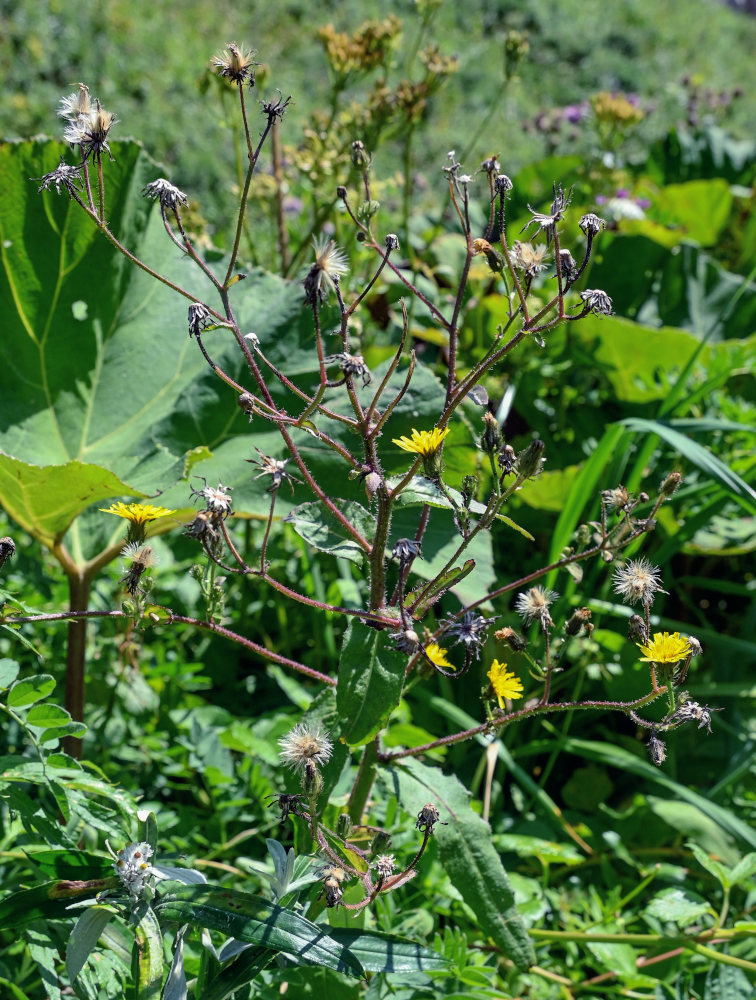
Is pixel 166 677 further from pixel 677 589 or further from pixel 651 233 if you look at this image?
pixel 651 233

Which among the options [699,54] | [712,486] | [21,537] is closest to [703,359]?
[712,486]

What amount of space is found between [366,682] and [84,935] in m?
0.44

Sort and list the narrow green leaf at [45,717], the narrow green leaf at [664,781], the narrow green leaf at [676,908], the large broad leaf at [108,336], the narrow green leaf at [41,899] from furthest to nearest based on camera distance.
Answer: the large broad leaf at [108,336] → the narrow green leaf at [664,781] → the narrow green leaf at [676,908] → the narrow green leaf at [45,717] → the narrow green leaf at [41,899]

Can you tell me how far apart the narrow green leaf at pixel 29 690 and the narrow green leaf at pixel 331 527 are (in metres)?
0.39

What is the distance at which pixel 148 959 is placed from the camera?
109 centimetres

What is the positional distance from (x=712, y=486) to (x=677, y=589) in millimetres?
302

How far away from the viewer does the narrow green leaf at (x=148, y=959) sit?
109cm

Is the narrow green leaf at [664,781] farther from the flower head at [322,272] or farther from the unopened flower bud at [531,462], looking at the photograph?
the flower head at [322,272]

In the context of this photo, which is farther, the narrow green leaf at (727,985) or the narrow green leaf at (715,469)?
the narrow green leaf at (715,469)

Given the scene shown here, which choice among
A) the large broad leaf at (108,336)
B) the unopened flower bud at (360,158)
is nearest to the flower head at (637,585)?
the unopened flower bud at (360,158)

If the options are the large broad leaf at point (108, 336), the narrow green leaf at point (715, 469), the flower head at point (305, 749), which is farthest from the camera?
the large broad leaf at point (108, 336)

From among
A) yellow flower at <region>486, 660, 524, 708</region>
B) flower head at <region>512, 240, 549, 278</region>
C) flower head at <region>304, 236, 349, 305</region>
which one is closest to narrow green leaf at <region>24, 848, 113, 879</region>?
yellow flower at <region>486, 660, 524, 708</region>

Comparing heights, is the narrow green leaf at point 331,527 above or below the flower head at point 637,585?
below

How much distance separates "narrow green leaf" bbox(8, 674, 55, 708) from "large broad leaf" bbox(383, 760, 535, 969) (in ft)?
1.58
